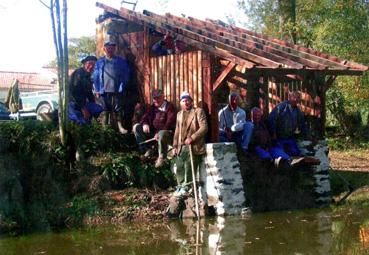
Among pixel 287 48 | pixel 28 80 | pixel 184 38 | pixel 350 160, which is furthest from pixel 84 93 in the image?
pixel 28 80

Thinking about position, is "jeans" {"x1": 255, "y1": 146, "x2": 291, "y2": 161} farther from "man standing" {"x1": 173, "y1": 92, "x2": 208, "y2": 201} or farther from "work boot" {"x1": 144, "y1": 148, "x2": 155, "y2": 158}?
"work boot" {"x1": 144, "y1": 148, "x2": 155, "y2": 158}

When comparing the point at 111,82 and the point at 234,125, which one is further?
the point at 111,82

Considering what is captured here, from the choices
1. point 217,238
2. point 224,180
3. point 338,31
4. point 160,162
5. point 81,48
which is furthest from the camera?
point 81,48

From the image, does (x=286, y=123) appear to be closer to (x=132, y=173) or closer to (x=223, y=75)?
(x=223, y=75)

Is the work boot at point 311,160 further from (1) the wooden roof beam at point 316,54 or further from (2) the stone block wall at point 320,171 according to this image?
(1) the wooden roof beam at point 316,54

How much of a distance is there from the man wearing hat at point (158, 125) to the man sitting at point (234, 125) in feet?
3.22

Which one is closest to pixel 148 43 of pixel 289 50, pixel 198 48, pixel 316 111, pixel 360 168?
pixel 198 48

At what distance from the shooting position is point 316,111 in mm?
12750

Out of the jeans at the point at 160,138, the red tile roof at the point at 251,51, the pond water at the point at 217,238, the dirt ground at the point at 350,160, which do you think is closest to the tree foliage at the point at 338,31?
the dirt ground at the point at 350,160

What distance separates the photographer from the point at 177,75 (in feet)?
38.1

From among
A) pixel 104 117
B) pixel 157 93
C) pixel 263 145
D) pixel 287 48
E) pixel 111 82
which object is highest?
pixel 287 48

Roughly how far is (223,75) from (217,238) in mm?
3456

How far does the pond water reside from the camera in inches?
300

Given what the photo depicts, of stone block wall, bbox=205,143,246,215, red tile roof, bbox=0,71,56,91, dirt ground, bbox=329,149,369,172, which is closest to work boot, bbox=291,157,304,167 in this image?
stone block wall, bbox=205,143,246,215
